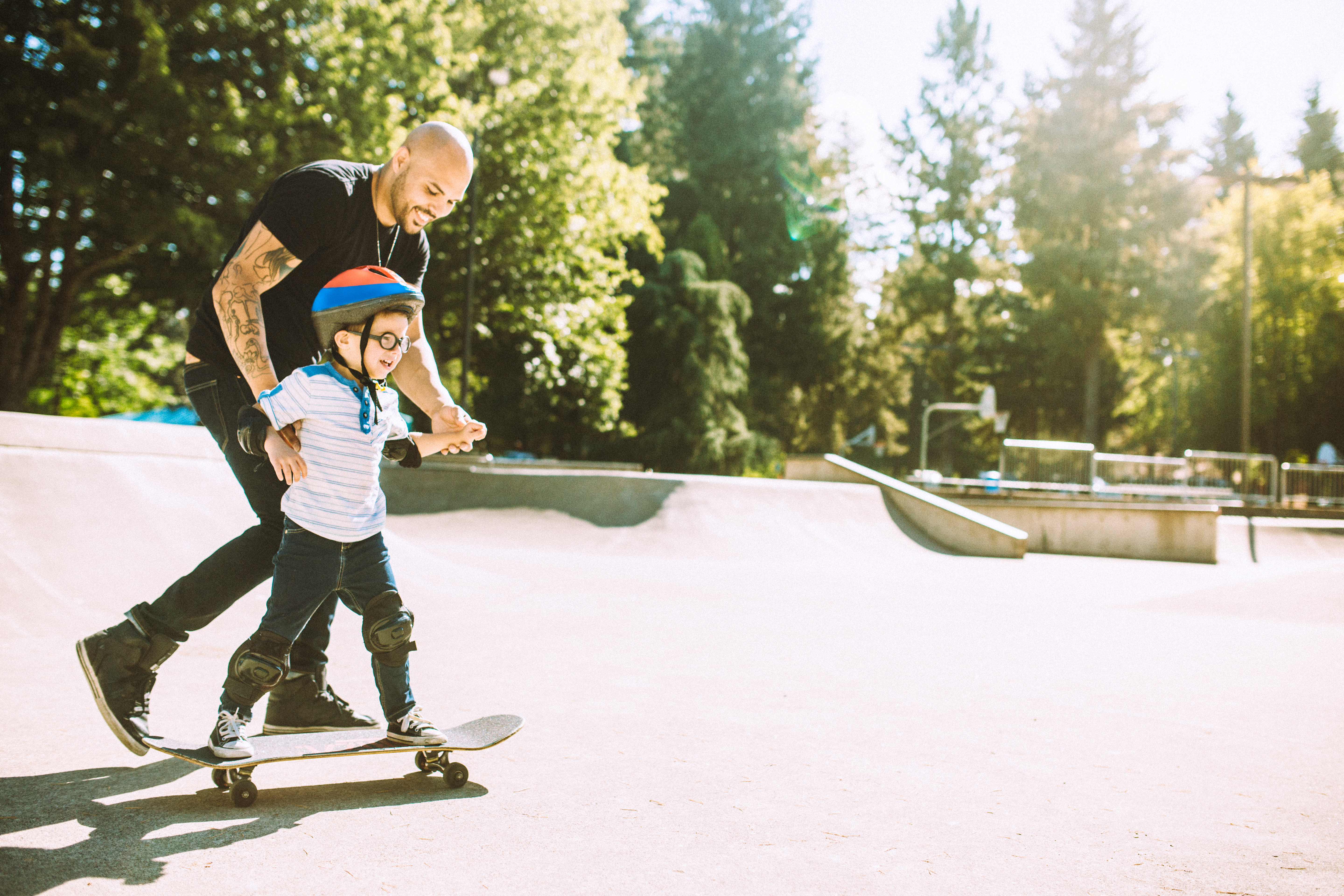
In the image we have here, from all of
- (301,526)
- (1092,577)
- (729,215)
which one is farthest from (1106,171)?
(301,526)

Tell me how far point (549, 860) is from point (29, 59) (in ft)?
56.7

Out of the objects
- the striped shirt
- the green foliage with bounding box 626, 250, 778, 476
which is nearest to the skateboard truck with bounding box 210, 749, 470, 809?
the striped shirt

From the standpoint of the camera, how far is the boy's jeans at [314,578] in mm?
2645

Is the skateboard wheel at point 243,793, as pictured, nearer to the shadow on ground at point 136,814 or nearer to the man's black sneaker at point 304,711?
the shadow on ground at point 136,814

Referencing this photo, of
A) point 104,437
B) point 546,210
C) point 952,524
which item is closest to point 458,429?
point 104,437

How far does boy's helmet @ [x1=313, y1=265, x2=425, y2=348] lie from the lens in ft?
8.64

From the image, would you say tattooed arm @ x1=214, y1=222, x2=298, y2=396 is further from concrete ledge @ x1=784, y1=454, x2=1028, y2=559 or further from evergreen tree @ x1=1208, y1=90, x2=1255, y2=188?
evergreen tree @ x1=1208, y1=90, x2=1255, y2=188

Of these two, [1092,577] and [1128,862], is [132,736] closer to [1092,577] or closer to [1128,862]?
[1128,862]

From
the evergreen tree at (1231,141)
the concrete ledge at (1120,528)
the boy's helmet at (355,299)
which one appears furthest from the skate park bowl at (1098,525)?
the evergreen tree at (1231,141)

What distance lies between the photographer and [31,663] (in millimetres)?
4082

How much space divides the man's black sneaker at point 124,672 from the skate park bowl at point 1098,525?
1384 cm

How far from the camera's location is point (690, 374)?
94.9 feet

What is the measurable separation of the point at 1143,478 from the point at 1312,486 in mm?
4737

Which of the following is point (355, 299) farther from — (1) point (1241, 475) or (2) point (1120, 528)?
(1) point (1241, 475)
